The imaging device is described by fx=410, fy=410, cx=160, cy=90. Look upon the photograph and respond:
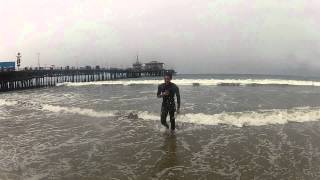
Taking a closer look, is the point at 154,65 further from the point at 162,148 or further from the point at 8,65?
the point at 162,148

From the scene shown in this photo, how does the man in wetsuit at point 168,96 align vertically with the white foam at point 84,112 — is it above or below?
above

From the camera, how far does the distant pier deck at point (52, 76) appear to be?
60.8 meters

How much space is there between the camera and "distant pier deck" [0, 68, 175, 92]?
60.8 m

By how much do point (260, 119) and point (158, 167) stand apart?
26.6 feet

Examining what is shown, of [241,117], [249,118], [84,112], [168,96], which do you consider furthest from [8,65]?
[168,96]

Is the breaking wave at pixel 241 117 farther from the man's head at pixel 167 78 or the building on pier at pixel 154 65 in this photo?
the building on pier at pixel 154 65

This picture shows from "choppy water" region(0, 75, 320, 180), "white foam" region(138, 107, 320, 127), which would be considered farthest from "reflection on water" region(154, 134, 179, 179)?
"white foam" region(138, 107, 320, 127)

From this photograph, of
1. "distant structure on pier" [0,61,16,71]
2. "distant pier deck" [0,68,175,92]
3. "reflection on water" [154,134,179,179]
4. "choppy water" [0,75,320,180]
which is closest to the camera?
"reflection on water" [154,134,179,179]

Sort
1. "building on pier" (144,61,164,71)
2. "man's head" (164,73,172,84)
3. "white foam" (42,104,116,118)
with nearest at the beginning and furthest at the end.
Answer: "man's head" (164,73,172,84)
"white foam" (42,104,116,118)
"building on pier" (144,61,164,71)

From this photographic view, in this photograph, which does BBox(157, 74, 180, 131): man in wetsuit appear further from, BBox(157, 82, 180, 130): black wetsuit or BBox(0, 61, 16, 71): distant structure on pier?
BBox(0, 61, 16, 71): distant structure on pier

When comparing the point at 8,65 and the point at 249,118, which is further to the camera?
the point at 8,65

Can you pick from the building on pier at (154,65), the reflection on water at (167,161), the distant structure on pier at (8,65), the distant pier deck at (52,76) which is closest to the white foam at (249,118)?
the reflection on water at (167,161)

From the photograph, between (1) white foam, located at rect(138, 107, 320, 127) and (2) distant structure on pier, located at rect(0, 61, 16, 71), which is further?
(2) distant structure on pier, located at rect(0, 61, 16, 71)

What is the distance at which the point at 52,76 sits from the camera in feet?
272
